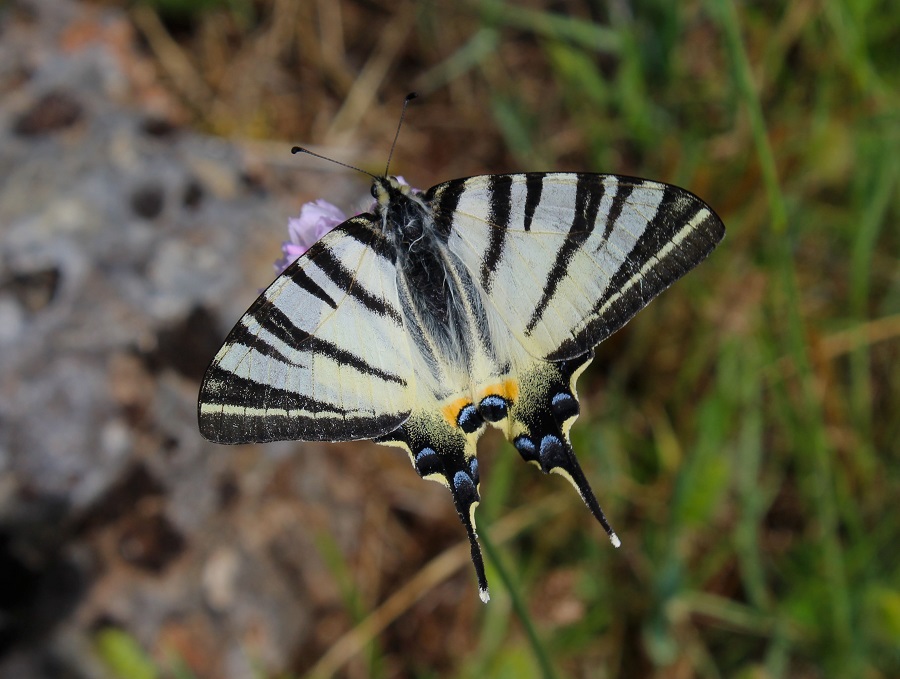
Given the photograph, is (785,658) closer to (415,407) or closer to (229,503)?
(415,407)

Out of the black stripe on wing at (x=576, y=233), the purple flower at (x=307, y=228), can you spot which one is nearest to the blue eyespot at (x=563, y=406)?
the black stripe on wing at (x=576, y=233)

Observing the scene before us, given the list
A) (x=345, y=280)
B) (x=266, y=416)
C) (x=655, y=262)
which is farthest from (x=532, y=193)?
(x=266, y=416)

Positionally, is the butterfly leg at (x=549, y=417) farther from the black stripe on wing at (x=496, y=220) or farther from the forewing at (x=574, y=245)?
the black stripe on wing at (x=496, y=220)

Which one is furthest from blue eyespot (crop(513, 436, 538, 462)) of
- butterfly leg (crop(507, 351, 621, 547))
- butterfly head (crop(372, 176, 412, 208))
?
butterfly head (crop(372, 176, 412, 208))

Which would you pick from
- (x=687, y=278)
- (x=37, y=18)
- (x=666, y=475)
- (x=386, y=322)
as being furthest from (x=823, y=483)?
(x=37, y=18)

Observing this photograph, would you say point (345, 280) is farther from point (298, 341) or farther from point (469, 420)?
point (469, 420)
